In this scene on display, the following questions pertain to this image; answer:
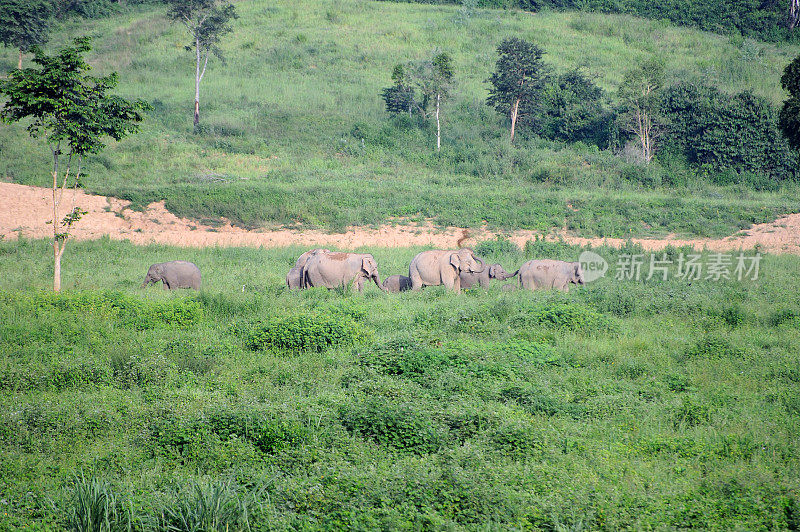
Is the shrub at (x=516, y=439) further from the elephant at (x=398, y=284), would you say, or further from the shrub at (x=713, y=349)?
the elephant at (x=398, y=284)

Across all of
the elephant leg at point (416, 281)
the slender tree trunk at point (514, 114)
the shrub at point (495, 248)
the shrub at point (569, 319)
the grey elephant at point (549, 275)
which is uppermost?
the slender tree trunk at point (514, 114)

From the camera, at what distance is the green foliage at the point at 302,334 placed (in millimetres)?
11633

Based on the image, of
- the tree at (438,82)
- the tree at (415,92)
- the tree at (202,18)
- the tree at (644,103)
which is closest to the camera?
the tree at (644,103)

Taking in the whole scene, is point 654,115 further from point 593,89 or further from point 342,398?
point 342,398

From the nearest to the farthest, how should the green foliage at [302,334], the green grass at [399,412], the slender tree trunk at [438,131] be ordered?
the green grass at [399,412] < the green foliage at [302,334] < the slender tree trunk at [438,131]

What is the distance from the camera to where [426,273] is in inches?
674

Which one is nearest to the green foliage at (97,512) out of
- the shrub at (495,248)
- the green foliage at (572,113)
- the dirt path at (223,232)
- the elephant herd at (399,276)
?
the elephant herd at (399,276)

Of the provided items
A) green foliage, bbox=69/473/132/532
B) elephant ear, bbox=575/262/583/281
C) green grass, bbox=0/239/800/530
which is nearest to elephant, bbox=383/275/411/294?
green grass, bbox=0/239/800/530

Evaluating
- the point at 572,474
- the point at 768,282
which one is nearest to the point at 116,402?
the point at 572,474

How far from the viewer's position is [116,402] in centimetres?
902

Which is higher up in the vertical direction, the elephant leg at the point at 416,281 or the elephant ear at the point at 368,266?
the elephant ear at the point at 368,266

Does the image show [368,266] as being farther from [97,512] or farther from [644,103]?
[644,103]

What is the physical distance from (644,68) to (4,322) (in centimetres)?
3155

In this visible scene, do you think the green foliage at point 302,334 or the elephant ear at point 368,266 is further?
the elephant ear at point 368,266
